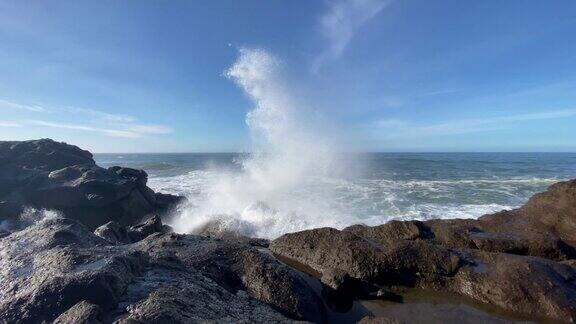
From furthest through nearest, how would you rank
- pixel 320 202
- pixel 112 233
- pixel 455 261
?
pixel 320 202
pixel 112 233
pixel 455 261

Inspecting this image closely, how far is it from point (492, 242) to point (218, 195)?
49.4ft

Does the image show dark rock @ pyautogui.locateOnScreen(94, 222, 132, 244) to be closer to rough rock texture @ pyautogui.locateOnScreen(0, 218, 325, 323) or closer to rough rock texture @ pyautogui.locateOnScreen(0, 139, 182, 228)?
rough rock texture @ pyautogui.locateOnScreen(0, 218, 325, 323)

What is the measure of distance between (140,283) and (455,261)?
5.42m

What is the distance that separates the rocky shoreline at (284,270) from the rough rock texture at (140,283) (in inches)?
0.6

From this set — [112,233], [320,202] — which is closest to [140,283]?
[112,233]

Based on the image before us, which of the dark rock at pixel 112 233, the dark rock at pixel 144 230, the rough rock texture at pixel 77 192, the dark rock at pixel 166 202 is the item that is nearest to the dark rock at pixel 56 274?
the dark rock at pixel 112 233

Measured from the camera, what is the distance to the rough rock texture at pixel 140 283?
10.7 feet

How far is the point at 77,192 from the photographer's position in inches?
504

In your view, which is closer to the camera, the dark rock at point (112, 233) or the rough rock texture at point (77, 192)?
the dark rock at point (112, 233)

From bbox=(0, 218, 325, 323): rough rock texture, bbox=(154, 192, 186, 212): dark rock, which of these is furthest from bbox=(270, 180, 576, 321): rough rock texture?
bbox=(154, 192, 186, 212): dark rock

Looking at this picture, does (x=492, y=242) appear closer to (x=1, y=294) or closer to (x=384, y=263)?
(x=384, y=263)

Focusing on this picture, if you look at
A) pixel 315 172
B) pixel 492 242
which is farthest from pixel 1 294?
pixel 315 172

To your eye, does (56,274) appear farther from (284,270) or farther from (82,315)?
(284,270)

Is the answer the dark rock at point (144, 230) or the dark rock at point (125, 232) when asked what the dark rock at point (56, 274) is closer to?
the dark rock at point (125, 232)
